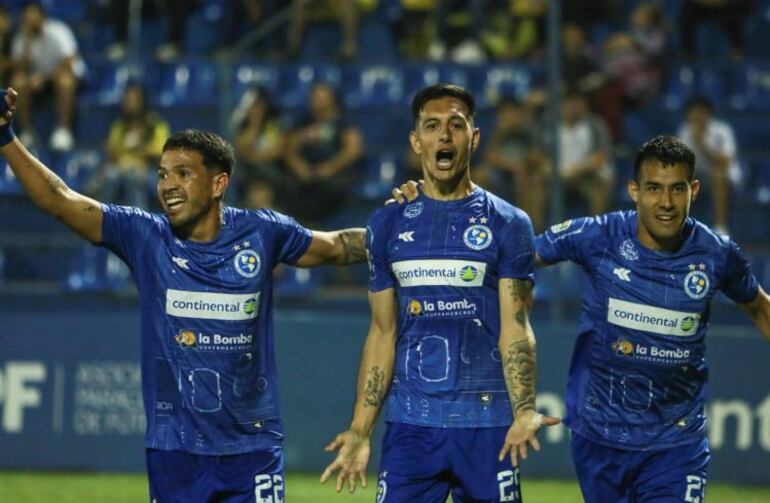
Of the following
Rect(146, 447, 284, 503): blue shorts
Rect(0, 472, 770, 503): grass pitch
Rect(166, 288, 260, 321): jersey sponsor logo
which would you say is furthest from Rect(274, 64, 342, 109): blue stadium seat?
Rect(146, 447, 284, 503): blue shorts

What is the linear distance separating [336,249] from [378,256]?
48 cm

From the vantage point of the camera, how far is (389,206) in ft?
23.8

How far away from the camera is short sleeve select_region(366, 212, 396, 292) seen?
23.4ft

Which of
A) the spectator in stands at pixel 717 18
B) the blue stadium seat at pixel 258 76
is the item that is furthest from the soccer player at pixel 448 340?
the spectator in stands at pixel 717 18

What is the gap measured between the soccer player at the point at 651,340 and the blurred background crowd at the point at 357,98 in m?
4.94

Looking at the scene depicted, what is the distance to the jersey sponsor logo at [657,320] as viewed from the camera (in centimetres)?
746

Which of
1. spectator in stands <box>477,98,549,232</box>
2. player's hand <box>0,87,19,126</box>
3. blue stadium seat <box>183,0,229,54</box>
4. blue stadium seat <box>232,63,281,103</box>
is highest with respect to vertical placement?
blue stadium seat <box>183,0,229,54</box>

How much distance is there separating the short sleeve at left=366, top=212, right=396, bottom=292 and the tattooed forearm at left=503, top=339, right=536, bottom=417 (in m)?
0.66

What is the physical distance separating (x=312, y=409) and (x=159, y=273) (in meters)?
6.17

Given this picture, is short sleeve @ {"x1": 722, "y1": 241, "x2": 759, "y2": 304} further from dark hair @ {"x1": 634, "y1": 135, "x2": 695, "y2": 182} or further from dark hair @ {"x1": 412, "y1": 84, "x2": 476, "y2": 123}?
dark hair @ {"x1": 412, "y1": 84, "x2": 476, "y2": 123}

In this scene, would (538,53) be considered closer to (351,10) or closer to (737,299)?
(351,10)

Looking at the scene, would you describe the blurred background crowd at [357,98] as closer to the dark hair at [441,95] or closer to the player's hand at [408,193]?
the player's hand at [408,193]

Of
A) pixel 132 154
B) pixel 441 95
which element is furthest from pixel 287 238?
pixel 132 154

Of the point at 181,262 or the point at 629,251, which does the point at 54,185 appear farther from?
the point at 629,251
